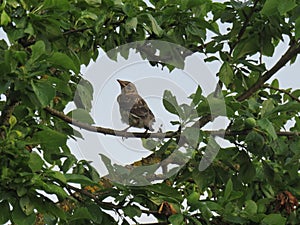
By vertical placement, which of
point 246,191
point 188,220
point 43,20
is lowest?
→ point 188,220

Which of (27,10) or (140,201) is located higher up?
(27,10)

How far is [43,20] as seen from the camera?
4164mm

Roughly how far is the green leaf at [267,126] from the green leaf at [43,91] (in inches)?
50.9

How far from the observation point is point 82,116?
464 cm

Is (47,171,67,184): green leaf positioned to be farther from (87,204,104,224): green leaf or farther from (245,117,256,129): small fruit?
(245,117,256,129): small fruit

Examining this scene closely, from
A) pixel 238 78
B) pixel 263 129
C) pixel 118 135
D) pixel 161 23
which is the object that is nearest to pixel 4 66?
pixel 118 135

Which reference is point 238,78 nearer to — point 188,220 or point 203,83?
point 203,83

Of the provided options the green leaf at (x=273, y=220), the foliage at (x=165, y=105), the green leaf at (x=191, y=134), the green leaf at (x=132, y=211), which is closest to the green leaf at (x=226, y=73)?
the foliage at (x=165, y=105)

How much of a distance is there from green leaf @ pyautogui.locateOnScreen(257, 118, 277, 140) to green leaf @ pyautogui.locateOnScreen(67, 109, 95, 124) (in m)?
1.17

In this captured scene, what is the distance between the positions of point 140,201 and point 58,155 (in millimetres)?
756

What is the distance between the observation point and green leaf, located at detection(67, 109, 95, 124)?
4598 millimetres

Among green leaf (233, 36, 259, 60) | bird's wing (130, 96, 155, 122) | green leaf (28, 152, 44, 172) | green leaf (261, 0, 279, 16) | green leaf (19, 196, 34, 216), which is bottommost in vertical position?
green leaf (19, 196, 34, 216)

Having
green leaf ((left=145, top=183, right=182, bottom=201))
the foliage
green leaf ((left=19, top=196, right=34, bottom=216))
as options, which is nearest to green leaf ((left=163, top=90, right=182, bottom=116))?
the foliage

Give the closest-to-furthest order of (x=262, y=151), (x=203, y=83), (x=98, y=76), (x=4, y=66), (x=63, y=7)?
(x=4, y=66) → (x=63, y=7) → (x=262, y=151) → (x=203, y=83) → (x=98, y=76)
